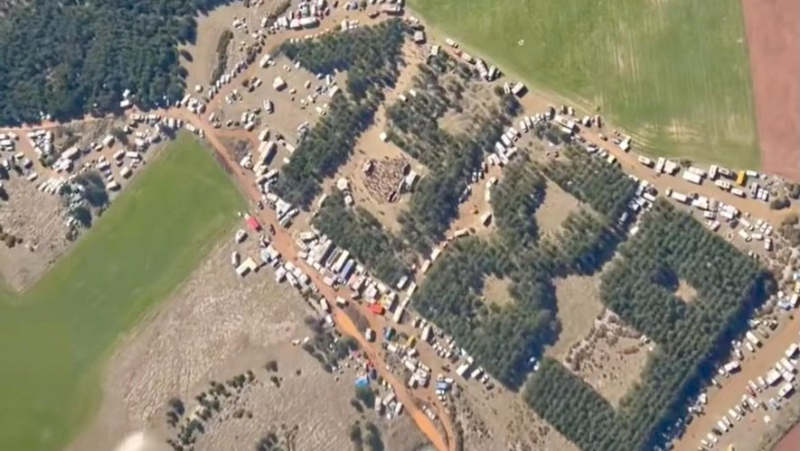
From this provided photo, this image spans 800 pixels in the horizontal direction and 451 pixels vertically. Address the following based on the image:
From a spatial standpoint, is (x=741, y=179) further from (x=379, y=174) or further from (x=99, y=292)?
(x=99, y=292)

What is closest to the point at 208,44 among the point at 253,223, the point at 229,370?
the point at 253,223

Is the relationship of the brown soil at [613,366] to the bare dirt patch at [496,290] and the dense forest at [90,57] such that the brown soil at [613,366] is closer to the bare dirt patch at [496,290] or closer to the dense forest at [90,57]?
the bare dirt patch at [496,290]

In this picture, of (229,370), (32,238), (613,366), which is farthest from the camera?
(32,238)

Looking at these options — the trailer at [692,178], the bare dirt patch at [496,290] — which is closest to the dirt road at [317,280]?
the bare dirt patch at [496,290]

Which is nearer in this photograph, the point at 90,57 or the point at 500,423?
the point at 500,423

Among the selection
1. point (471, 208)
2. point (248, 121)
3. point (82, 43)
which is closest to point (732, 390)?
point (471, 208)

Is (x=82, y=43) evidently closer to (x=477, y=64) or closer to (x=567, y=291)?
(x=477, y=64)

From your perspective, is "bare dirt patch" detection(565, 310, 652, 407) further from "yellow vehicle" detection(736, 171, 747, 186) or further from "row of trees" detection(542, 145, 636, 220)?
"yellow vehicle" detection(736, 171, 747, 186)
